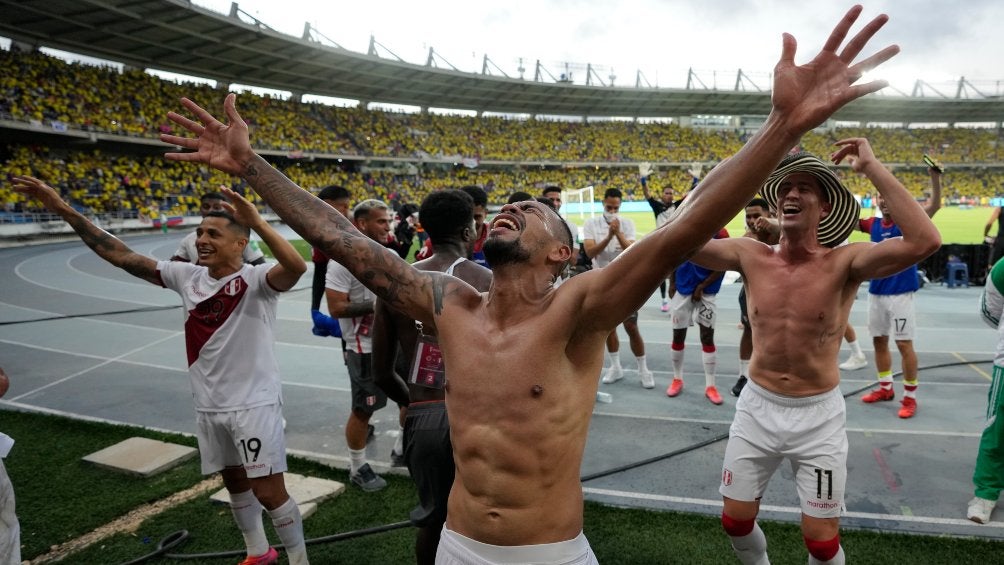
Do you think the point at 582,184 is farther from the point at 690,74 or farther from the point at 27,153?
the point at 27,153

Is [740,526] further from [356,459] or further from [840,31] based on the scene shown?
[356,459]

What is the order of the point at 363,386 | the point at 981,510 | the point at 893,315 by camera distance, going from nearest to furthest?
the point at 981,510
the point at 363,386
the point at 893,315

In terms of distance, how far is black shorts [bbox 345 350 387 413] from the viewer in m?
4.63

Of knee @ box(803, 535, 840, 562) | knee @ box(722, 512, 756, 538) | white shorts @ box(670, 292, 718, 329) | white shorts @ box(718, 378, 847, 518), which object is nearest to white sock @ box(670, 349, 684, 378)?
white shorts @ box(670, 292, 718, 329)

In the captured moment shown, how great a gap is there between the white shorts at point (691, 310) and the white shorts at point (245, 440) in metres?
4.96

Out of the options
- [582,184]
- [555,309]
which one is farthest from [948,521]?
[582,184]

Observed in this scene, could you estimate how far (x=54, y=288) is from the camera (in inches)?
553

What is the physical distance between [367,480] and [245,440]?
5.02ft

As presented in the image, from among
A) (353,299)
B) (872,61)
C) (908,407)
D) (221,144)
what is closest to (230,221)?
(221,144)

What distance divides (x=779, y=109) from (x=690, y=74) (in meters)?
57.4

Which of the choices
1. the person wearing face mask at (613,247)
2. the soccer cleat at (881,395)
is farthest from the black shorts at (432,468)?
the soccer cleat at (881,395)

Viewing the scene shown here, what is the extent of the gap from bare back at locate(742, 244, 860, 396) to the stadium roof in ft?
100

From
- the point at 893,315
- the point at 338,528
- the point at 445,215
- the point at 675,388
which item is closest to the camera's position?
the point at 445,215

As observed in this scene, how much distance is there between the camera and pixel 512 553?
1776mm
